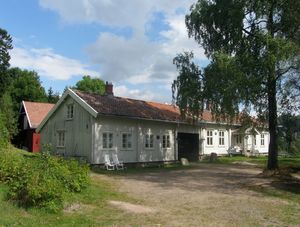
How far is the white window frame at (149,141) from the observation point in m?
30.5

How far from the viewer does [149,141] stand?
30828 mm

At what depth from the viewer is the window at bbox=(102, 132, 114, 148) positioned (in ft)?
90.0

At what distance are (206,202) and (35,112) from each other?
1519 inches

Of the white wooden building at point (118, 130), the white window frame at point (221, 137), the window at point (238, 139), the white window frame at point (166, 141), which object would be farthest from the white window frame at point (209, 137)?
the white window frame at point (166, 141)

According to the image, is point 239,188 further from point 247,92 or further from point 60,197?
point 60,197

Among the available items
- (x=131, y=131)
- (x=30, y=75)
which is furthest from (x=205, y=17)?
(x=30, y=75)

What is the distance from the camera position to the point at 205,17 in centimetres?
2386

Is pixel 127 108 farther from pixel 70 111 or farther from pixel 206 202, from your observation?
pixel 206 202

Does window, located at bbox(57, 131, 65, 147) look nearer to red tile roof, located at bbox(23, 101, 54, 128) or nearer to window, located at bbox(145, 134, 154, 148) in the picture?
window, located at bbox(145, 134, 154, 148)

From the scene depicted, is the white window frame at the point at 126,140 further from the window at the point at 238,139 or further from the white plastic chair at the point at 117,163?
the window at the point at 238,139

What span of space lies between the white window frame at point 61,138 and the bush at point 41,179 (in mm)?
14548

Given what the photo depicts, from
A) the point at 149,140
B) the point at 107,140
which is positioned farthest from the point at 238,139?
the point at 107,140

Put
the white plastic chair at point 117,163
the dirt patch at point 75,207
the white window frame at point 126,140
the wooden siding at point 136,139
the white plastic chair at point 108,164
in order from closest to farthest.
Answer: the dirt patch at point 75,207, the white plastic chair at point 108,164, the white plastic chair at point 117,163, the wooden siding at point 136,139, the white window frame at point 126,140

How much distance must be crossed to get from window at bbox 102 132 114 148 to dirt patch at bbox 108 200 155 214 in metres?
13.6
